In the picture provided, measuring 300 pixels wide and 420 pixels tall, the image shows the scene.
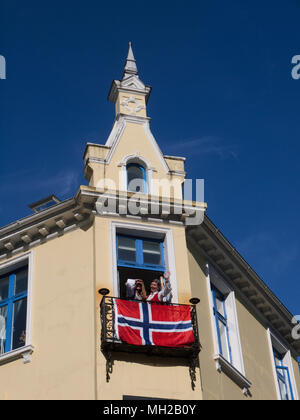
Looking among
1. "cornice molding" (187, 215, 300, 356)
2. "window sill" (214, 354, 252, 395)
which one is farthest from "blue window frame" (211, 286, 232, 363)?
"window sill" (214, 354, 252, 395)

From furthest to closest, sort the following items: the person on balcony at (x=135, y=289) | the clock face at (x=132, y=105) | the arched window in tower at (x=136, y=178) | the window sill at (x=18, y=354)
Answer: the clock face at (x=132, y=105)
the arched window in tower at (x=136, y=178)
the person on balcony at (x=135, y=289)
the window sill at (x=18, y=354)

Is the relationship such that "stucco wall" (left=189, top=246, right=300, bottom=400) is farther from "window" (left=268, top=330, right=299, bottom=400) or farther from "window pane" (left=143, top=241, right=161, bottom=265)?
"window pane" (left=143, top=241, right=161, bottom=265)

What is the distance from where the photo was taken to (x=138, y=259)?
22141 mm

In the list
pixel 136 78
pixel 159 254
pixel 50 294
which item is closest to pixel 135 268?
pixel 159 254

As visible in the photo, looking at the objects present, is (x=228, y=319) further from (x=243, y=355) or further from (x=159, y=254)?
(x=159, y=254)

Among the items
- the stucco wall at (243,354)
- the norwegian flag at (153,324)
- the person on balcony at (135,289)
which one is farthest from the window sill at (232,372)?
the person on balcony at (135,289)

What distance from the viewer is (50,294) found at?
21906mm

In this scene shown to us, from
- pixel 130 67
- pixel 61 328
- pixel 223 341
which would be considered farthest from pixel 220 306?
pixel 130 67

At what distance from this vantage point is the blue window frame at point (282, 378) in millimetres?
27156

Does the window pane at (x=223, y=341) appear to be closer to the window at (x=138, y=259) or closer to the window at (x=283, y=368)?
the window at (x=138, y=259)

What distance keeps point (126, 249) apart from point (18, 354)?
159 inches

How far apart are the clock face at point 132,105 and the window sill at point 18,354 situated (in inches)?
328

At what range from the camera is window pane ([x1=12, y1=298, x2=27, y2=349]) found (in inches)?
867
